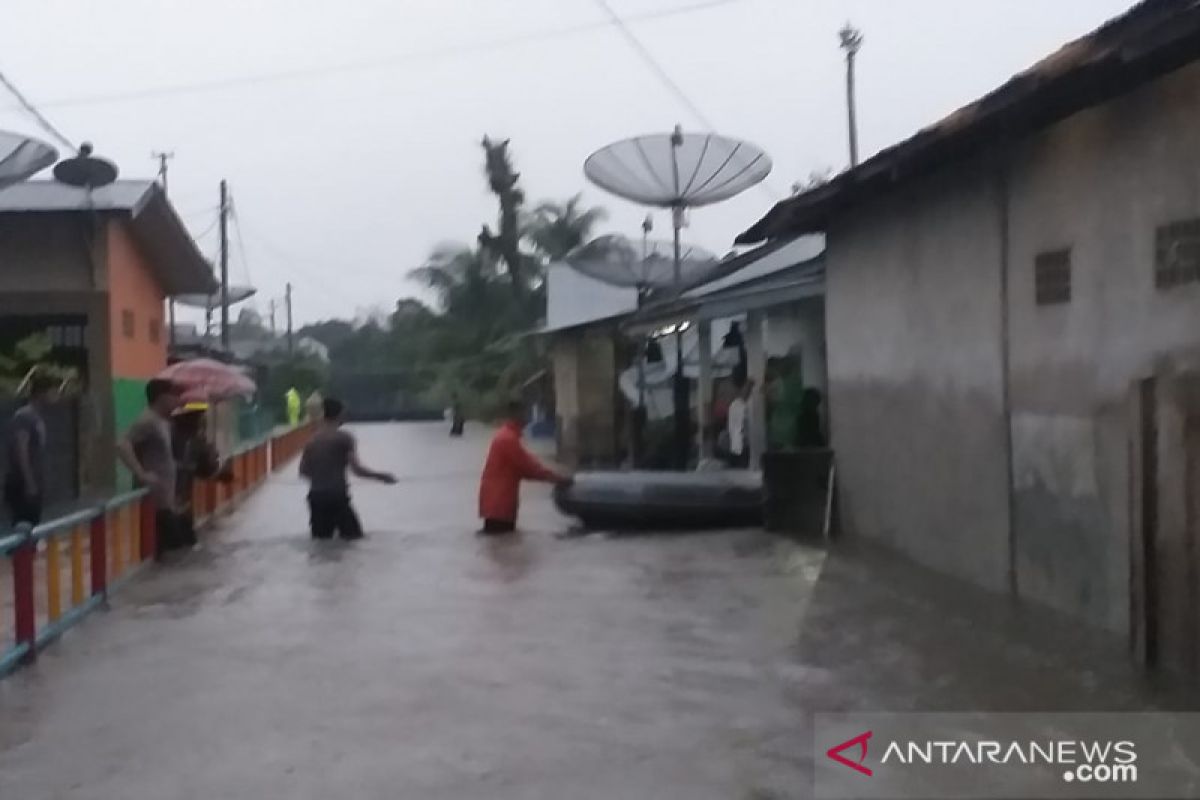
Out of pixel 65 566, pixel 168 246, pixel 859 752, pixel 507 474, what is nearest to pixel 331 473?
pixel 507 474

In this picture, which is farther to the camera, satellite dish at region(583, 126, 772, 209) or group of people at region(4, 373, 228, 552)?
satellite dish at region(583, 126, 772, 209)

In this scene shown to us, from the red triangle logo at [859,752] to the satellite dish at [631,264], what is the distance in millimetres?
19607

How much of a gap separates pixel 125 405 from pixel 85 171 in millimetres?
3639

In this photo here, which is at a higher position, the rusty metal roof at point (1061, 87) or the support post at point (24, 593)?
the rusty metal roof at point (1061, 87)

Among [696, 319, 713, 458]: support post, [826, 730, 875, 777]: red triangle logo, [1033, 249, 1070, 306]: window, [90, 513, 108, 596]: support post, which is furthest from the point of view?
[696, 319, 713, 458]: support post

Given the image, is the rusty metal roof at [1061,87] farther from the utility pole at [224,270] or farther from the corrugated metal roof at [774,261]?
the utility pole at [224,270]

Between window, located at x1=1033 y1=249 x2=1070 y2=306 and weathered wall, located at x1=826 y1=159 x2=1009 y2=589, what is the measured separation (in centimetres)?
70

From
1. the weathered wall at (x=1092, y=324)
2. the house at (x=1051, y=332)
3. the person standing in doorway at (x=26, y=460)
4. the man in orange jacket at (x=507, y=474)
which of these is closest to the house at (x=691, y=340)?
the man in orange jacket at (x=507, y=474)

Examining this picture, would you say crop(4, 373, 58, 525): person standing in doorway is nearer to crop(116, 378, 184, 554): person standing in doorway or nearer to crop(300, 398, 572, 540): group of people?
crop(116, 378, 184, 554): person standing in doorway

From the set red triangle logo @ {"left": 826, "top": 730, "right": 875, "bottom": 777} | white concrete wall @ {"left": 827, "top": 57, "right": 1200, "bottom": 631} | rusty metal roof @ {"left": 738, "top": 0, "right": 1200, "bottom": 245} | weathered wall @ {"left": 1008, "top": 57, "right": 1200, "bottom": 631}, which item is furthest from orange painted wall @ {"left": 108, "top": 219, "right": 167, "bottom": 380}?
red triangle logo @ {"left": 826, "top": 730, "right": 875, "bottom": 777}

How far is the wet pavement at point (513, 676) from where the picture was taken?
21.7 ft

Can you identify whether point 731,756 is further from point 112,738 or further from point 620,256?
point 620,256

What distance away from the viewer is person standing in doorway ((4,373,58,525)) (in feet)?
44.9

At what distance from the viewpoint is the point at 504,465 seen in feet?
52.0
